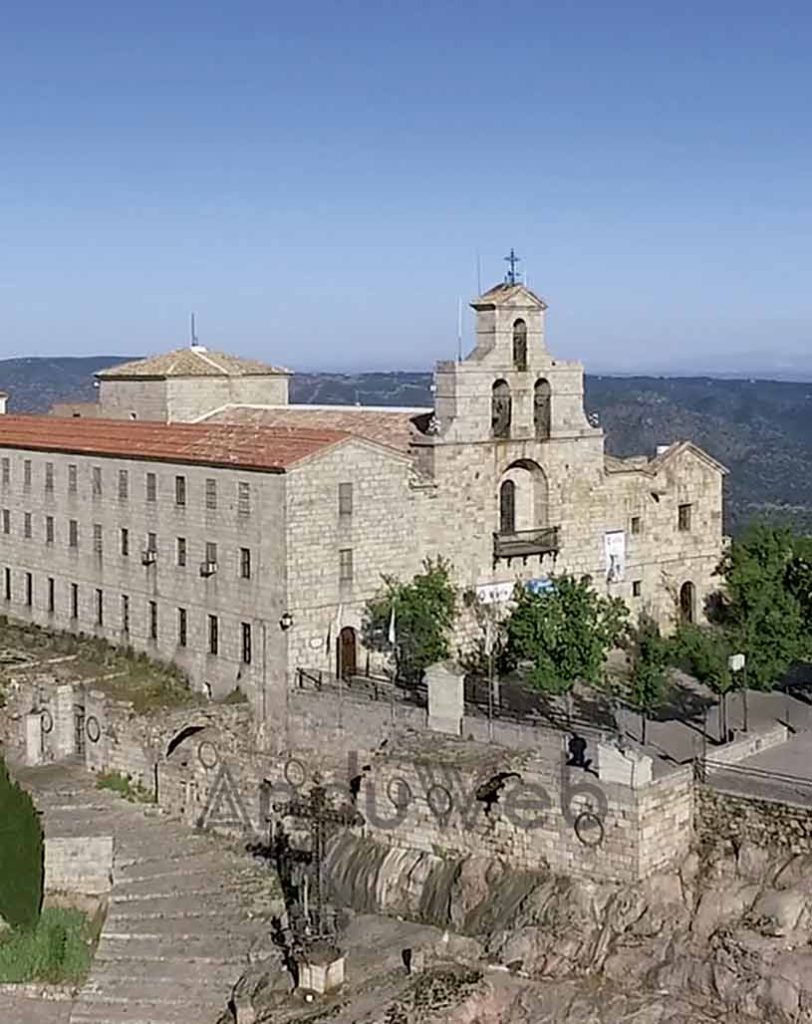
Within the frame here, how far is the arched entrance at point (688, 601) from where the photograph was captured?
189 ft

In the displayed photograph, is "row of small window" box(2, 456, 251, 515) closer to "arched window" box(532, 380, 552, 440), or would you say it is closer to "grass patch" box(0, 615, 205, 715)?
"grass patch" box(0, 615, 205, 715)

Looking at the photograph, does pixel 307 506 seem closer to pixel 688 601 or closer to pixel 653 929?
pixel 653 929

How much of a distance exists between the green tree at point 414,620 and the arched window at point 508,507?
15.6 feet

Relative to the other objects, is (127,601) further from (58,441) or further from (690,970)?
(690,970)

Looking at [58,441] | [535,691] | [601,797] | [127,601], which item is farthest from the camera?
[58,441]

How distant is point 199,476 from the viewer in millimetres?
49125

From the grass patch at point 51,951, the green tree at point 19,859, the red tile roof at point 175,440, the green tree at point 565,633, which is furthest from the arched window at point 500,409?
the grass patch at point 51,951

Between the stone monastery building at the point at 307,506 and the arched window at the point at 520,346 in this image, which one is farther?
the arched window at the point at 520,346

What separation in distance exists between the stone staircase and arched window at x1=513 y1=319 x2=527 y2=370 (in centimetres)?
1930

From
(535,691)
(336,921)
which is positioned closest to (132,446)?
(535,691)

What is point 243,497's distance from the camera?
155 ft

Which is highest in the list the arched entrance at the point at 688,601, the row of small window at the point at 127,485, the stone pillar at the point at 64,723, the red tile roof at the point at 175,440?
the red tile roof at the point at 175,440

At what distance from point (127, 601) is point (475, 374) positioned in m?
14.3

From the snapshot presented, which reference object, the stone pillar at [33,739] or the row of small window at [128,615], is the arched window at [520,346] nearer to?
the row of small window at [128,615]
